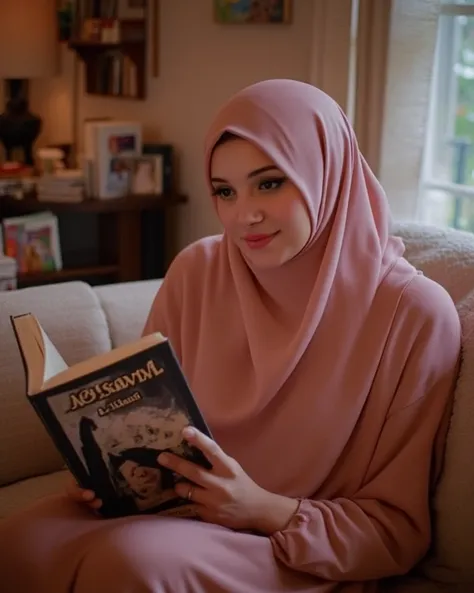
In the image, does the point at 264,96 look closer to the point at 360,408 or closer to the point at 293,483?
the point at 360,408

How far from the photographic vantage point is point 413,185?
238 cm

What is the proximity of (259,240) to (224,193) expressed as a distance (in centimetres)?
11

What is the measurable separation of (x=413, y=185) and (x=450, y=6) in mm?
459

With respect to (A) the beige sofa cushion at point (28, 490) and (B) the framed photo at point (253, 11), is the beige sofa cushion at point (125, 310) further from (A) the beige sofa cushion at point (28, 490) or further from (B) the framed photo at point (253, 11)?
(B) the framed photo at point (253, 11)

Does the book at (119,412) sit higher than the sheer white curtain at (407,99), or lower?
lower

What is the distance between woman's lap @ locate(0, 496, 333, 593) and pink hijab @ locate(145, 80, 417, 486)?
200mm

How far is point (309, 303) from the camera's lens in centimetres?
146

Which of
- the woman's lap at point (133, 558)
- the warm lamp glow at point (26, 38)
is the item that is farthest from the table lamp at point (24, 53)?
the woman's lap at point (133, 558)

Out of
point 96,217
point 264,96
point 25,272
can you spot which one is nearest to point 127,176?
point 96,217

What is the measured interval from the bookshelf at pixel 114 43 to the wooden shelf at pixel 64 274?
66cm

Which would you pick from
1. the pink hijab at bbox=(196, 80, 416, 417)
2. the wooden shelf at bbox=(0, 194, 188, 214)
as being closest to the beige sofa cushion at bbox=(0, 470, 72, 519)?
the pink hijab at bbox=(196, 80, 416, 417)

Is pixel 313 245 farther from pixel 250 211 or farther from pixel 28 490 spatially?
pixel 28 490

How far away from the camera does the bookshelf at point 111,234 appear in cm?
311

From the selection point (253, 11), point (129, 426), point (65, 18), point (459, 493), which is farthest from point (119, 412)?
point (65, 18)
